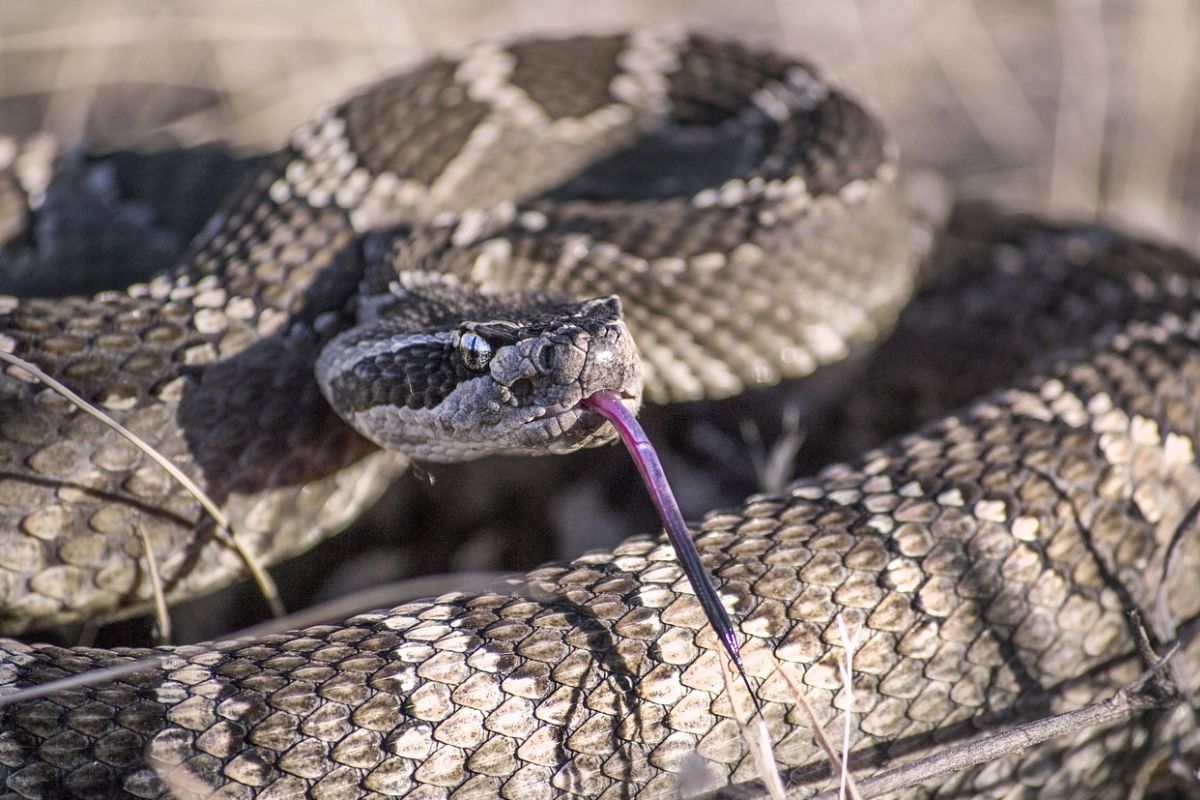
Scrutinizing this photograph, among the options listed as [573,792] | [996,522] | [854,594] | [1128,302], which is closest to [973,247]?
[1128,302]

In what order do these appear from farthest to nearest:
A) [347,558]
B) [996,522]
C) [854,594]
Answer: [347,558]
[996,522]
[854,594]

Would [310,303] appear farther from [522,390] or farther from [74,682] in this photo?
[74,682]

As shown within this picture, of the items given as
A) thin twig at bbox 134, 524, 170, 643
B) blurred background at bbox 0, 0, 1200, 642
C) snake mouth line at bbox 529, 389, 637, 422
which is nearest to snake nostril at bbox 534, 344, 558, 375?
snake mouth line at bbox 529, 389, 637, 422

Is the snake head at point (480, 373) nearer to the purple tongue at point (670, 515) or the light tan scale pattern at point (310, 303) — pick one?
the purple tongue at point (670, 515)

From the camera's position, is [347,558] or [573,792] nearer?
[573,792]

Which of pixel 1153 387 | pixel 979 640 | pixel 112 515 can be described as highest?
pixel 112 515

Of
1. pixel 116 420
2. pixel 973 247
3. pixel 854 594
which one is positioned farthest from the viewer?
pixel 973 247

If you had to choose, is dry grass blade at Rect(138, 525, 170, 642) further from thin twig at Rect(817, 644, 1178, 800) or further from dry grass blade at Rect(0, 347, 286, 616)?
thin twig at Rect(817, 644, 1178, 800)

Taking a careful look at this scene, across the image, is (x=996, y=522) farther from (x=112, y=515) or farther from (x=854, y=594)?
(x=112, y=515)
